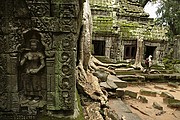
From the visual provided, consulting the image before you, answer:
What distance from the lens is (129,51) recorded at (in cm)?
1592

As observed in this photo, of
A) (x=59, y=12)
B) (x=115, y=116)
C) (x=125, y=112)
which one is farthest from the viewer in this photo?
(x=125, y=112)

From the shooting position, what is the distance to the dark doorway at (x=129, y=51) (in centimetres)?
1580

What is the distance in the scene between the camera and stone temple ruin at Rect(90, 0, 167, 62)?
14.8m

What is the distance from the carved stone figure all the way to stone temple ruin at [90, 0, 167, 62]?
10898 millimetres

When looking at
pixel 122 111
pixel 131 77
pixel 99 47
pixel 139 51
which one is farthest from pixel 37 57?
pixel 139 51

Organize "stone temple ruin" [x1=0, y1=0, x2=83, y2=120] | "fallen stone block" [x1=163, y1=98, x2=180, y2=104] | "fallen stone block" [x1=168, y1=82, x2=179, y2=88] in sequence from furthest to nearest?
"fallen stone block" [x1=168, y1=82, x2=179, y2=88] → "fallen stone block" [x1=163, y1=98, x2=180, y2=104] → "stone temple ruin" [x1=0, y1=0, x2=83, y2=120]

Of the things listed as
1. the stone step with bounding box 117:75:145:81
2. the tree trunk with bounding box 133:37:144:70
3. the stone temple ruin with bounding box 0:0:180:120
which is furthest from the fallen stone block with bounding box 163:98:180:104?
the tree trunk with bounding box 133:37:144:70

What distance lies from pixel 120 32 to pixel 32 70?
1223 centimetres

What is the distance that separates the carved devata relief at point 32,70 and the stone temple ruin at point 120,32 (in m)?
10.9

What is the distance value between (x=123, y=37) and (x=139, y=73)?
348cm

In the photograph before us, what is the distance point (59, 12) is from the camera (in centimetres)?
337

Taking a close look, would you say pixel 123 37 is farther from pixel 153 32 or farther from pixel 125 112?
pixel 125 112

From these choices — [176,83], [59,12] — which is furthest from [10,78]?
[176,83]

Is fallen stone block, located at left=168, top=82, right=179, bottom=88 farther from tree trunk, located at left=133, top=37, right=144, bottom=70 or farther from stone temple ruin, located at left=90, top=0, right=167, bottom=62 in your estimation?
stone temple ruin, located at left=90, top=0, right=167, bottom=62
